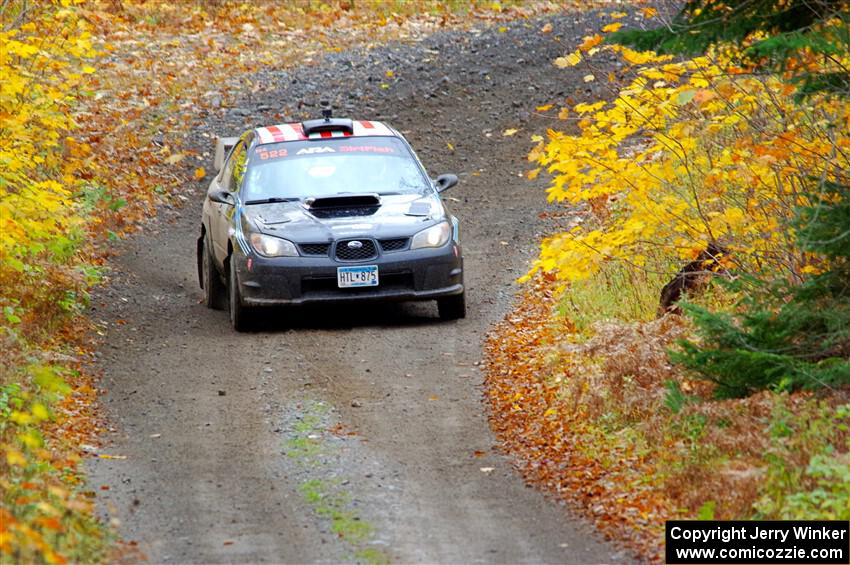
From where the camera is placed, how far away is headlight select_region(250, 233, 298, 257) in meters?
12.3

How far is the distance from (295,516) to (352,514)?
1.08ft

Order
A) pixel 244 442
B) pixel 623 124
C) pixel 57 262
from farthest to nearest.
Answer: pixel 57 262, pixel 623 124, pixel 244 442

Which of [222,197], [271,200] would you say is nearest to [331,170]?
[271,200]

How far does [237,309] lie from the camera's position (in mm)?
12531

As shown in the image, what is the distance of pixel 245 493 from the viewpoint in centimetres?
807

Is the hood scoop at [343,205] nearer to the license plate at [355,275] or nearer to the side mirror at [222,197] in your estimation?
the license plate at [355,275]

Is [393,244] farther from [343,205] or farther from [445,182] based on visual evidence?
[445,182]

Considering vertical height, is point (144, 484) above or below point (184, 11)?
above

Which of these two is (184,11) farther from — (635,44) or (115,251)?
(635,44)

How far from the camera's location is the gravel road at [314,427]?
727cm

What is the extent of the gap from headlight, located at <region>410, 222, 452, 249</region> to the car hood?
0.06 m

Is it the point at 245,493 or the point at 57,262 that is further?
the point at 57,262

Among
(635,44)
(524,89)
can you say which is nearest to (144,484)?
(635,44)

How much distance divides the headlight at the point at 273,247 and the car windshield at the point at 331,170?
2.39ft
